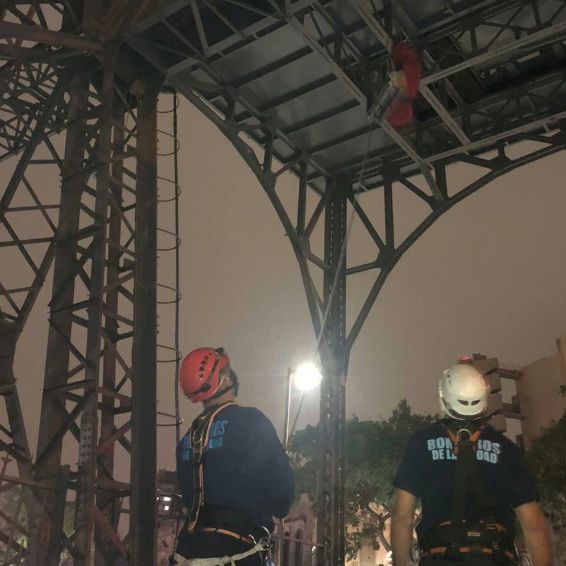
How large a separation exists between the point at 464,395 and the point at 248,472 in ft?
4.57

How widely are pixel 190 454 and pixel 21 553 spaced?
482cm

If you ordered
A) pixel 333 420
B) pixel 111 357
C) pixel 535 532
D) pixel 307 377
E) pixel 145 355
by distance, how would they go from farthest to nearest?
1. pixel 307 377
2. pixel 333 420
3. pixel 111 357
4. pixel 145 355
5. pixel 535 532

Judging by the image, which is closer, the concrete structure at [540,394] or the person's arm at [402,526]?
the person's arm at [402,526]

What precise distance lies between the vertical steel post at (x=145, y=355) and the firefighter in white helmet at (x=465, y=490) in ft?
12.9

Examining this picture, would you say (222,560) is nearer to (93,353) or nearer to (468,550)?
(468,550)

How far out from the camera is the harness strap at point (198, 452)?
4.05 metres

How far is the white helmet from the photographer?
4188 millimetres

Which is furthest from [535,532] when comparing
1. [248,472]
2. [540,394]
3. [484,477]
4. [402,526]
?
[540,394]

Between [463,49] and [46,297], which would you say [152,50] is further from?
[46,297]

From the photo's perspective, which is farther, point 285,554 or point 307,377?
point 285,554

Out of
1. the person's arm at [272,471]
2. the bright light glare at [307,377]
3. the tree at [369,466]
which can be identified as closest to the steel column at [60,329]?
the person's arm at [272,471]

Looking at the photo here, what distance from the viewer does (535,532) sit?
402cm

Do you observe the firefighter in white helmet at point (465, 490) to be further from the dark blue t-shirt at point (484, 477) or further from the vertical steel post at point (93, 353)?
the vertical steel post at point (93, 353)

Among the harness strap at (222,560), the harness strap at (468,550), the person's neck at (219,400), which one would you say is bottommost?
the harness strap at (222,560)
